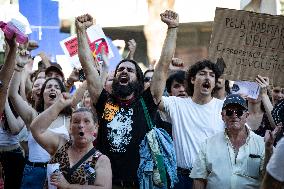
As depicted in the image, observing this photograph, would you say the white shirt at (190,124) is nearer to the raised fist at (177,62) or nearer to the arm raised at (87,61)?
the arm raised at (87,61)

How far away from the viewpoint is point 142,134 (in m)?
5.61

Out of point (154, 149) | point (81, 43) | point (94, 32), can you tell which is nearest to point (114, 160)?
point (154, 149)

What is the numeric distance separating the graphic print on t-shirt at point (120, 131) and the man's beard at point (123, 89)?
0.17 meters

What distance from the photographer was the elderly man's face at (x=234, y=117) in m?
5.50

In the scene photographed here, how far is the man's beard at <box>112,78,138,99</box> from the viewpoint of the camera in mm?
5727

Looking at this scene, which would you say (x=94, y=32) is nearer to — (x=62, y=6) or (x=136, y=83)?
(x=136, y=83)

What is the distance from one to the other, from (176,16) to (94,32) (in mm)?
2752

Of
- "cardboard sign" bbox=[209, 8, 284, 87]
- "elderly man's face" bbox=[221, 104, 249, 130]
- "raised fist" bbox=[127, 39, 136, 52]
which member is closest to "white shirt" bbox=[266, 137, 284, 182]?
"elderly man's face" bbox=[221, 104, 249, 130]

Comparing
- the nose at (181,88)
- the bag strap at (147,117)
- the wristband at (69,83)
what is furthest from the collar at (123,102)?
the wristband at (69,83)

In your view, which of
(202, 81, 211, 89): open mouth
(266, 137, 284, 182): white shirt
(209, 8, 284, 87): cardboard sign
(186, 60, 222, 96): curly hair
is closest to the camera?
(266, 137, 284, 182): white shirt

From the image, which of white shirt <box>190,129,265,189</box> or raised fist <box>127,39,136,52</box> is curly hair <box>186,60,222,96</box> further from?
raised fist <box>127,39,136,52</box>

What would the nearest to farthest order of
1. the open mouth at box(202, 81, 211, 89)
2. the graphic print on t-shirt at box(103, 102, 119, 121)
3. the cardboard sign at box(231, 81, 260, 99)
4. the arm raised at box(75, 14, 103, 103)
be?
the graphic print on t-shirt at box(103, 102, 119, 121) → the arm raised at box(75, 14, 103, 103) → the open mouth at box(202, 81, 211, 89) → the cardboard sign at box(231, 81, 260, 99)

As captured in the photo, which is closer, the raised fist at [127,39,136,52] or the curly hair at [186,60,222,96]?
the curly hair at [186,60,222,96]

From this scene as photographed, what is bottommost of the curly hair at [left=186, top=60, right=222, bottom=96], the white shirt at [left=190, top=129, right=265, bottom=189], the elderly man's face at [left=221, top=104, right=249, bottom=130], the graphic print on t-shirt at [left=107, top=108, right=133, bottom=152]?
the white shirt at [left=190, top=129, right=265, bottom=189]
